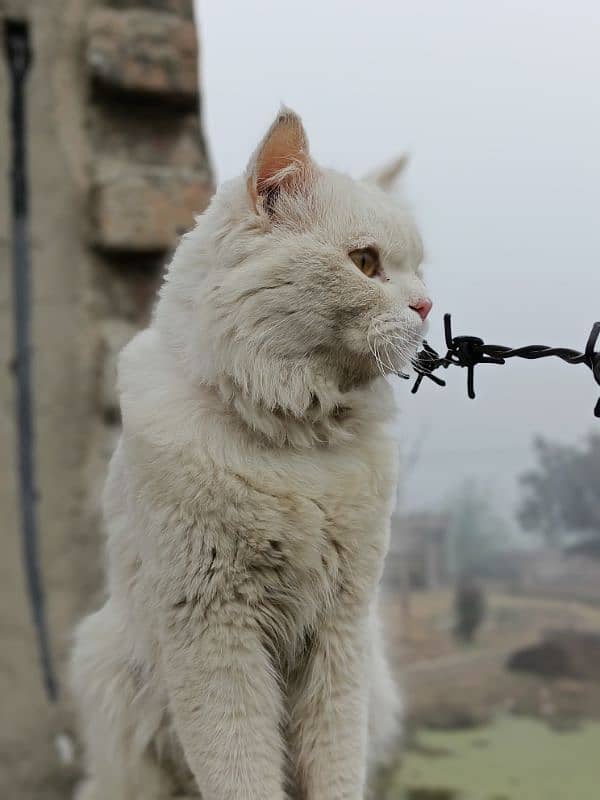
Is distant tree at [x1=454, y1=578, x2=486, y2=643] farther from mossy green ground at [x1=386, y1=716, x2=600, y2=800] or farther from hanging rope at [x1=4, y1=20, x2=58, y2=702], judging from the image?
hanging rope at [x1=4, y1=20, x2=58, y2=702]

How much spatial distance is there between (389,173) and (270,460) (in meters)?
0.32

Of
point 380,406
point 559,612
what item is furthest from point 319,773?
point 559,612

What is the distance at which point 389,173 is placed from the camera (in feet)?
2.88

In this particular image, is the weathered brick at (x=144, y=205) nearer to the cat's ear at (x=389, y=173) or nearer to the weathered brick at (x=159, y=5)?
the weathered brick at (x=159, y=5)

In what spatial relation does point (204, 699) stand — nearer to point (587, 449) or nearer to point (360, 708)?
point (360, 708)

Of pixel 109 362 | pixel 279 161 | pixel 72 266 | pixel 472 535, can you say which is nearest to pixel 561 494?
pixel 472 535

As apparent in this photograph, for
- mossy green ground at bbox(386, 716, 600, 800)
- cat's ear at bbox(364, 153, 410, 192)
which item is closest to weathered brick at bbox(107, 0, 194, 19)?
cat's ear at bbox(364, 153, 410, 192)

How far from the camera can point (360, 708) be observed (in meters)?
0.86

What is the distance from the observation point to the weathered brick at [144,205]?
1761mm

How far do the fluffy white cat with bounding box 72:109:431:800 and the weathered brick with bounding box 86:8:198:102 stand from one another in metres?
1.01

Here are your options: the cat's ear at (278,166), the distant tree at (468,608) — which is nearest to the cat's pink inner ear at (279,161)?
the cat's ear at (278,166)

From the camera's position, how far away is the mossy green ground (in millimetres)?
1868

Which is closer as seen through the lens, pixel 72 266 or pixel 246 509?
pixel 246 509

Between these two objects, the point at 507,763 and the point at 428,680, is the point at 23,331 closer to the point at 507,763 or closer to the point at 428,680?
the point at 428,680
